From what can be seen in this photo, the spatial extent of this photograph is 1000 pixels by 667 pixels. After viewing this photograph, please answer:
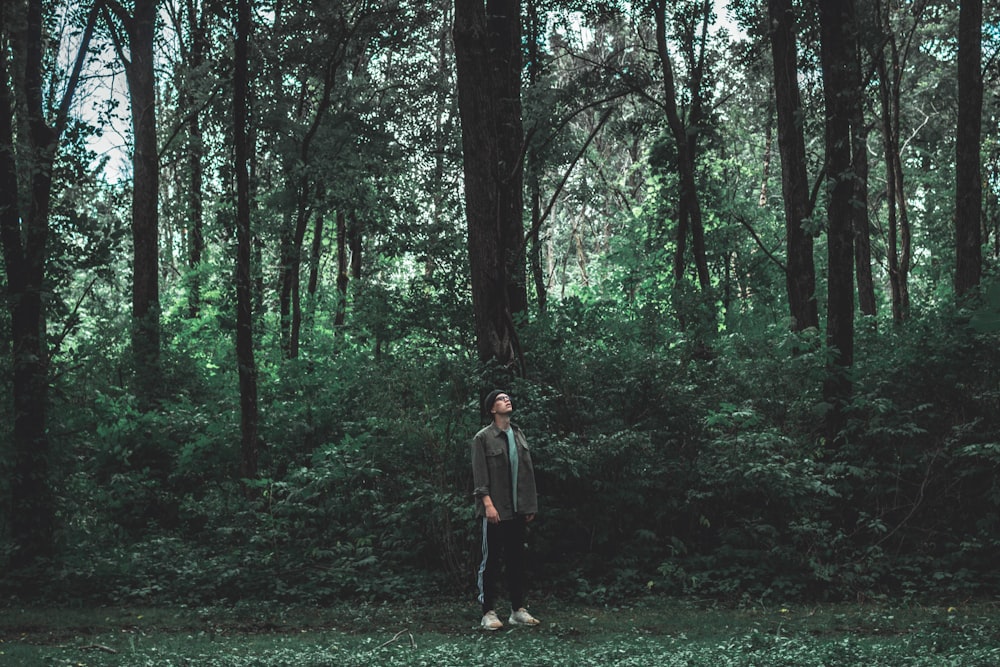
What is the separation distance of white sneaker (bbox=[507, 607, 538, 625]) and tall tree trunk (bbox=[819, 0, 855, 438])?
652 centimetres

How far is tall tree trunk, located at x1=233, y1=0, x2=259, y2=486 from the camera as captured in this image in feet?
48.6

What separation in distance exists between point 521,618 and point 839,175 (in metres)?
7.92

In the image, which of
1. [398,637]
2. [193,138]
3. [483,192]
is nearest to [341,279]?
[193,138]

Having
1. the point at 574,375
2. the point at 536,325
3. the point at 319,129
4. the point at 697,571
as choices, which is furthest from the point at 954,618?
the point at 319,129

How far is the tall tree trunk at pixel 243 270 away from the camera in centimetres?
1480

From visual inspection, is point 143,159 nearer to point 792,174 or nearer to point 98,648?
Answer: point 792,174

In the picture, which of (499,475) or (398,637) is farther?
(499,475)

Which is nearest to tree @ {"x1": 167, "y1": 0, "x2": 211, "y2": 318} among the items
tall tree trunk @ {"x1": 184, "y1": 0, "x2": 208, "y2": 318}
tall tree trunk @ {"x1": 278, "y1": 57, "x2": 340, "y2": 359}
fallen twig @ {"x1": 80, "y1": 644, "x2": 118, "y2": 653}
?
tall tree trunk @ {"x1": 184, "y1": 0, "x2": 208, "y2": 318}

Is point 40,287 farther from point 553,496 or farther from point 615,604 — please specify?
point 615,604

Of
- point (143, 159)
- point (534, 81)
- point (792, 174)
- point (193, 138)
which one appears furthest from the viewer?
point (193, 138)

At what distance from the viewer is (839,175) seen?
13617 millimetres

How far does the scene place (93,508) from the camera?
13094 mm

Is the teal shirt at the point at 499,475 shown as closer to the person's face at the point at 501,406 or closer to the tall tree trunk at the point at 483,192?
the person's face at the point at 501,406

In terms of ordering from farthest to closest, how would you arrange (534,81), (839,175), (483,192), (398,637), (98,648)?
(534,81) < (483,192) < (839,175) < (398,637) < (98,648)
